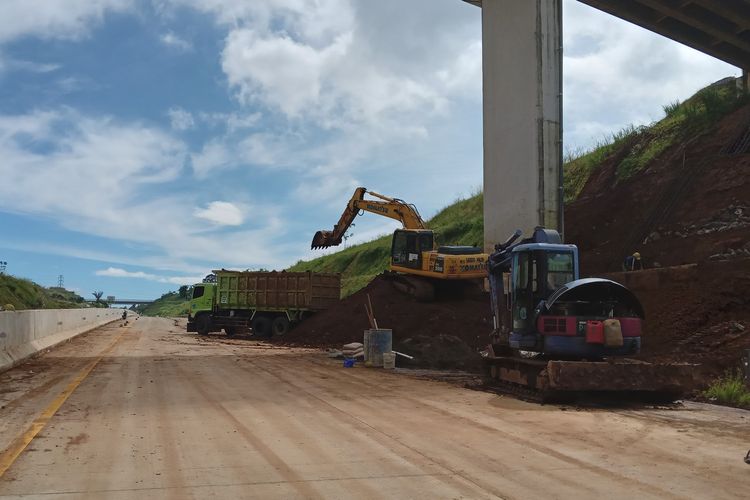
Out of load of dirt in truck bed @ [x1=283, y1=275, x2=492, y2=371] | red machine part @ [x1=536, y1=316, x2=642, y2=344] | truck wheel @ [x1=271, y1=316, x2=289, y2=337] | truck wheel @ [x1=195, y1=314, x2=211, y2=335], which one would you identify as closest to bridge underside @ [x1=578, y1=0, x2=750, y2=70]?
load of dirt in truck bed @ [x1=283, y1=275, x2=492, y2=371]

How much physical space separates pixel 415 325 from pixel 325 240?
400 inches

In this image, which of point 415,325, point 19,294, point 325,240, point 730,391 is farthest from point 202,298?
point 730,391

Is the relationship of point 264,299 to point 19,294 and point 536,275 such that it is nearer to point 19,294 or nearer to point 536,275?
point 536,275

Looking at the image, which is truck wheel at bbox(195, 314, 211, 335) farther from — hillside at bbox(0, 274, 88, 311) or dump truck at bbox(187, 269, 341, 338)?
hillside at bbox(0, 274, 88, 311)

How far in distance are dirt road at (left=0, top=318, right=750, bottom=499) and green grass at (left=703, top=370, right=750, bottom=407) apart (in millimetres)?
794

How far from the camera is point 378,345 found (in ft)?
56.2

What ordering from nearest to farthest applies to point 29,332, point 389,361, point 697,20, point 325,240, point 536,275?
point 536,275, point 389,361, point 29,332, point 697,20, point 325,240

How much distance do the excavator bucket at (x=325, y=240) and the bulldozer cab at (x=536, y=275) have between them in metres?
A: 20.6

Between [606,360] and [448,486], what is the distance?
648 cm

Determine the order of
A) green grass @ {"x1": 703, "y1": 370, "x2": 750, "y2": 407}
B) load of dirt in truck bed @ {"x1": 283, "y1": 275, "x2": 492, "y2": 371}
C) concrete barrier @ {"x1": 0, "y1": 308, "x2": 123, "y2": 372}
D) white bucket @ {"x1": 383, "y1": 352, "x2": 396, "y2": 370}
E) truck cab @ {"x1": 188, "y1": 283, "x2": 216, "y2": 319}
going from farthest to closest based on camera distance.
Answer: truck cab @ {"x1": 188, "y1": 283, "x2": 216, "y2": 319}, load of dirt in truck bed @ {"x1": 283, "y1": 275, "x2": 492, "y2": 371}, white bucket @ {"x1": 383, "y1": 352, "x2": 396, "y2": 370}, concrete barrier @ {"x1": 0, "y1": 308, "x2": 123, "y2": 372}, green grass @ {"x1": 703, "y1": 370, "x2": 750, "y2": 407}

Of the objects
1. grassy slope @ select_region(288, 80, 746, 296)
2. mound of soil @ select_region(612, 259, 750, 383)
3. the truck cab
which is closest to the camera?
mound of soil @ select_region(612, 259, 750, 383)

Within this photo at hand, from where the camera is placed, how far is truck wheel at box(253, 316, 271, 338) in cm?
3122

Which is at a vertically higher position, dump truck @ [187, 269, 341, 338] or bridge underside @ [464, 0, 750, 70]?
bridge underside @ [464, 0, 750, 70]

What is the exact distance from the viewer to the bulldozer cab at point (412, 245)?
2609 centimetres
